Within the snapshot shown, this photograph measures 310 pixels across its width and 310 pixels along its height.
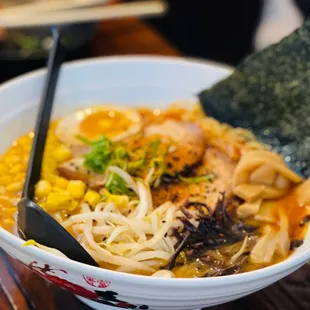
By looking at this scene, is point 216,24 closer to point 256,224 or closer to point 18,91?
point 18,91

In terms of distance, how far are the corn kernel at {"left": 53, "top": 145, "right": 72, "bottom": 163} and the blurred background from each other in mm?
634

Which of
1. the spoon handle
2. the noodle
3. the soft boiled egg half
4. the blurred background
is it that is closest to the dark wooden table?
the noodle

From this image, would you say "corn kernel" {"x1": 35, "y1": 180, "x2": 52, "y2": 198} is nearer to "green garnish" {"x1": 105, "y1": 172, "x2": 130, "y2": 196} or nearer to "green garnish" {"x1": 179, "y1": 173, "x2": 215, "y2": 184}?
"green garnish" {"x1": 105, "y1": 172, "x2": 130, "y2": 196}

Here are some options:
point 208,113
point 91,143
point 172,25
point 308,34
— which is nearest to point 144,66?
point 208,113

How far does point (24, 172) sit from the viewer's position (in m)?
1.34

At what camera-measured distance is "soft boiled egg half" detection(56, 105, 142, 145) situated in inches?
59.4

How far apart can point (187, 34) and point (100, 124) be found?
1918 millimetres

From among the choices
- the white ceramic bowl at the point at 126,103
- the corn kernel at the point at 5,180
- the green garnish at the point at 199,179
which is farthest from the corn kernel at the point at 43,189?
the green garnish at the point at 199,179

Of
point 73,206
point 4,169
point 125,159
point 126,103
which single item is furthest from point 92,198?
point 126,103

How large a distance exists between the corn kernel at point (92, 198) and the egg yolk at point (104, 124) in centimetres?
34

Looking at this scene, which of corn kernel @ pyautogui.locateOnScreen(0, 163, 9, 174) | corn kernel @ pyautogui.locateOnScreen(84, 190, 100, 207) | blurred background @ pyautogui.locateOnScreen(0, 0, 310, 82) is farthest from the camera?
blurred background @ pyautogui.locateOnScreen(0, 0, 310, 82)

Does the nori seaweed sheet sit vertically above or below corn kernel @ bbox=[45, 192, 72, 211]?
above

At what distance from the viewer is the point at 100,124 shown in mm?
1586

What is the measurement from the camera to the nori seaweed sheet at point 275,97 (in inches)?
56.3
